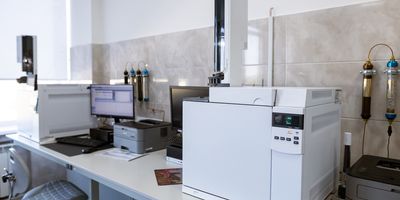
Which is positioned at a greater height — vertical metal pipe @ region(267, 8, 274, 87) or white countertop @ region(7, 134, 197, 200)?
vertical metal pipe @ region(267, 8, 274, 87)

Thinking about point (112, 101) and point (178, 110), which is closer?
point (178, 110)

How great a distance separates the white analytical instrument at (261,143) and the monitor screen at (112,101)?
1.27m

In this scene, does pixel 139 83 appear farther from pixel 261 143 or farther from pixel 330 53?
Result: pixel 261 143

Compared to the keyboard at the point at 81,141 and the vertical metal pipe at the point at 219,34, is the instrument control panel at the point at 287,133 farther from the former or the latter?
the keyboard at the point at 81,141

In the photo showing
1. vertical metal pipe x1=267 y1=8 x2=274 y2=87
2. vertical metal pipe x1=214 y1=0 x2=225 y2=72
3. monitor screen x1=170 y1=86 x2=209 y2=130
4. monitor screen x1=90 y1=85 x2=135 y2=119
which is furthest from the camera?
monitor screen x1=90 y1=85 x2=135 y2=119

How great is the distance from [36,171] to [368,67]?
329cm

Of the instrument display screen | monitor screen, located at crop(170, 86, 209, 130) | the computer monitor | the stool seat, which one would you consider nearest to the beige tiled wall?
monitor screen, located at crop(170, 86, 209, 130)

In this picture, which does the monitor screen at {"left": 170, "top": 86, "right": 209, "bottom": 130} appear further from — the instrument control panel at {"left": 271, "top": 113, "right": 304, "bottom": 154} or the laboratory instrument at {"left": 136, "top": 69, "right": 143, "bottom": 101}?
the instrument control panel at {"left": 271, "top": 113, "right": 304, "bottom": 154}

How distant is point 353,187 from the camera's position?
1091mm

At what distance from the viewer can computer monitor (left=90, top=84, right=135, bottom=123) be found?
8.03 feet

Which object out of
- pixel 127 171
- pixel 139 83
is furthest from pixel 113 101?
pixel 127 171

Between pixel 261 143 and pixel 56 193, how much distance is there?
1741mm

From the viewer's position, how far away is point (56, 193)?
205 centimetres

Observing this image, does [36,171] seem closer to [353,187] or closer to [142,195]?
[142,195]
